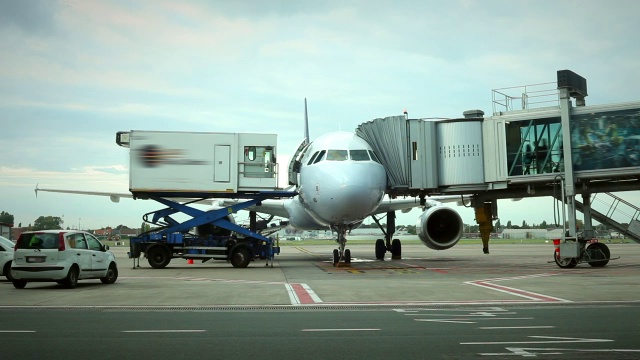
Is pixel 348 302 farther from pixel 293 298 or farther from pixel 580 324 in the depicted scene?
pixel 580 324

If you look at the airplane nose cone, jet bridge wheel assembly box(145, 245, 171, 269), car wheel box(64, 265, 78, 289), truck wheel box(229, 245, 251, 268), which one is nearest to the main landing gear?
truck wheel box(229, 245, 251, 268)

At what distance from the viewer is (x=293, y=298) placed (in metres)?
12.9

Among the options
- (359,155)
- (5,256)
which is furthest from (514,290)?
(5,256)

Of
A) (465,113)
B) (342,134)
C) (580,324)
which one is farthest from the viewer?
(465,113)

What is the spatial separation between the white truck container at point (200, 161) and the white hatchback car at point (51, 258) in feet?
26.7

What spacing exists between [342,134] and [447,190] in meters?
4.55

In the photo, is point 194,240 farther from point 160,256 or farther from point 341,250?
point 341,250

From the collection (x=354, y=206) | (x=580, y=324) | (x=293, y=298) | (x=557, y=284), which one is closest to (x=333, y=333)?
(x=580, y=324)

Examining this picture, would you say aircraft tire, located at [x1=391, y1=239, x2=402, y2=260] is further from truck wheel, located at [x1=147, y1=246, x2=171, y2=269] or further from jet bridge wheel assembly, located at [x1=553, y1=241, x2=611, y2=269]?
truck wheel, located at [x1=147, y1=246, x2=171, y2=269]

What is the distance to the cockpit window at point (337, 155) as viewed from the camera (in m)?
21.7

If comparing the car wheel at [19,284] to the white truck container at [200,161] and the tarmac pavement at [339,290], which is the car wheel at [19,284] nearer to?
the tarmac pavement at [339,290]

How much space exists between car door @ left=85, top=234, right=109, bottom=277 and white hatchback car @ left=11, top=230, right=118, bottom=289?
4.1 inches

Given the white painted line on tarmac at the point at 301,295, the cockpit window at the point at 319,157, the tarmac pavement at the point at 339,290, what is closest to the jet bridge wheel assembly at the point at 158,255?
the tarmac pavement at the point at 339,290

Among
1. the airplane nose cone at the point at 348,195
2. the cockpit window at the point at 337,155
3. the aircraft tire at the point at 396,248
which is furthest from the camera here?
the aircraft tire at the point at 396,248
